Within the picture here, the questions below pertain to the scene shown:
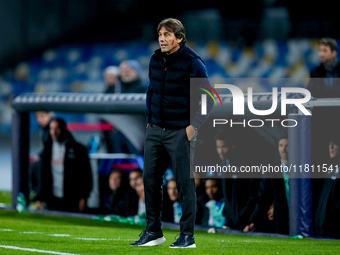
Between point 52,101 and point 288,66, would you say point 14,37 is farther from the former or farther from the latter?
point 52,101

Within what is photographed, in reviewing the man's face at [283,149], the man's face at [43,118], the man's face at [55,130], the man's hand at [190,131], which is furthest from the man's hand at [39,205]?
the man's hand at [190,131]

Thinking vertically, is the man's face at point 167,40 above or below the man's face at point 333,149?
above

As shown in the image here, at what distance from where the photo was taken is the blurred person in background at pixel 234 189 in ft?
26.7

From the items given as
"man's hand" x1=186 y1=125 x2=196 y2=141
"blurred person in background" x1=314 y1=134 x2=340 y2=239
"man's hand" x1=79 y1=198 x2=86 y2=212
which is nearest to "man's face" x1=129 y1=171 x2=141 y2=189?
"man's hand" x1=79 y1=198 x2=86 y2=212

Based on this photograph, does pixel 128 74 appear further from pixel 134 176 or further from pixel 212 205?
pixel 212 205

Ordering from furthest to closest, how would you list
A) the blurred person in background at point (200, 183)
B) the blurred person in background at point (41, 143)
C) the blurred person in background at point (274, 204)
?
the blurred person in background at point (41, 143) → the blurred person in background at point (200, 183) → the blurred person in background at point (274, 204)

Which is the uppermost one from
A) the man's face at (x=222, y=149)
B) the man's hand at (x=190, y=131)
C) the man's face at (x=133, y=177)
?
the man's hand at (x=190, y=131)

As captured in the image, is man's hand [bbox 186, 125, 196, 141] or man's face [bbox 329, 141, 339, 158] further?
man's face [bbox 329, 141, 339, 158]

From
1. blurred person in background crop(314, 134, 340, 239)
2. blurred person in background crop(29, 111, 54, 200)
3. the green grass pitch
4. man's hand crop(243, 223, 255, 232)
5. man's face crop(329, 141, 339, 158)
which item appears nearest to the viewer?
the green grass pitch

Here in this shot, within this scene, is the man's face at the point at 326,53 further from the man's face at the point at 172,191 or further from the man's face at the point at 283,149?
the man's face at the point at 172,191

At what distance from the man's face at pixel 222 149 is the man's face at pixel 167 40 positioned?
2.22m

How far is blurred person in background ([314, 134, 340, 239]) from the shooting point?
24.7ft

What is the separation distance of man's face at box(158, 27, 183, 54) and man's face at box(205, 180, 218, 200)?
2437mm

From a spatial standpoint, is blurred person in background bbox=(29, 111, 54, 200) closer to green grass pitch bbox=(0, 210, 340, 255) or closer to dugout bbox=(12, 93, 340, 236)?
dugout bbox=(12, 93, 340, 236)
